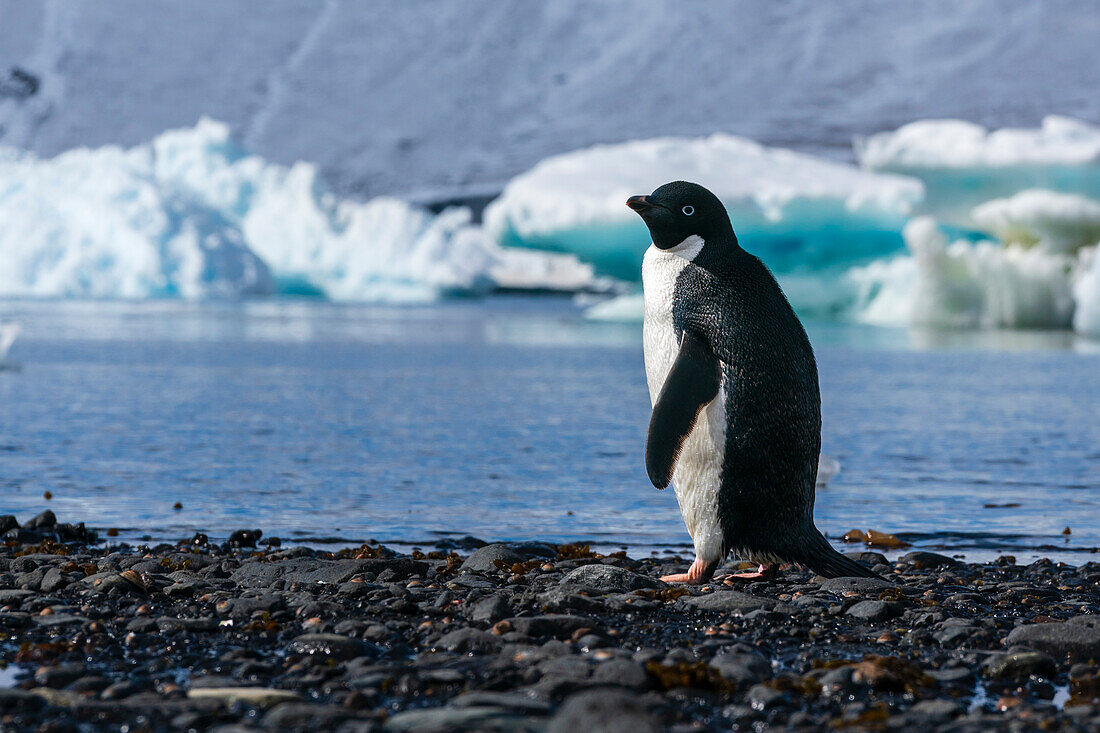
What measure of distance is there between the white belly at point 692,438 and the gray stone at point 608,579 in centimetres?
34

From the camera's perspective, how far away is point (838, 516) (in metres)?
7.11

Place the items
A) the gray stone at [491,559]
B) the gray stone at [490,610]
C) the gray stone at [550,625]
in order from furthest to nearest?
the gray stone at [491,559], the gray stone at [490,610], the gray stone at [550,625]

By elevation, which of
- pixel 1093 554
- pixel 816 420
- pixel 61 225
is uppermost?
pixel 61 225

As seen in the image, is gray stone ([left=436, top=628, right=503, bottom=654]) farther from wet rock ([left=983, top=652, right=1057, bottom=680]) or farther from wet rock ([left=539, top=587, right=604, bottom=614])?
wet rock ([left=983, top=652, right=1057, bottom=680])

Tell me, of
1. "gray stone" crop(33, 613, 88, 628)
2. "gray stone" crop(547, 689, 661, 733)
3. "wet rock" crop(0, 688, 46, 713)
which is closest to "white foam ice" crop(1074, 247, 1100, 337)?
"gray stone" crop(33, 613, 88, 628)

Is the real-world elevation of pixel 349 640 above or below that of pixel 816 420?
below

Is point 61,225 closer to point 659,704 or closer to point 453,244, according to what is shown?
point 453,244

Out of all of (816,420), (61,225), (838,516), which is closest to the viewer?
(816,420)

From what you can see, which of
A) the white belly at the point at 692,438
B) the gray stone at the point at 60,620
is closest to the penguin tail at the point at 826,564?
the white belly at the point at 692,438

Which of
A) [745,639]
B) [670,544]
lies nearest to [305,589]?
[745,639]

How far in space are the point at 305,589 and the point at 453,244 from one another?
57.0 meters

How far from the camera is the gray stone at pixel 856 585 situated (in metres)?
4.25

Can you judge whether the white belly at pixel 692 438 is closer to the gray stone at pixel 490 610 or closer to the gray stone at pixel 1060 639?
the gray stone at pixel 490 610

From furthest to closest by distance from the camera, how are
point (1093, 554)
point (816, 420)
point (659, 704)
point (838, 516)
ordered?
point (838, 516) → point (1093, 554) → point (816, 420) → point (659, 704)
